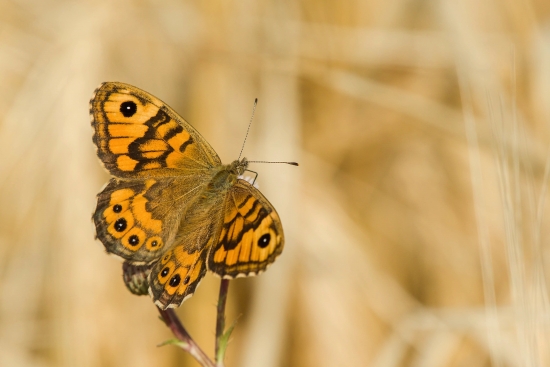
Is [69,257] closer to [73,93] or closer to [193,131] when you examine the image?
[73,93]

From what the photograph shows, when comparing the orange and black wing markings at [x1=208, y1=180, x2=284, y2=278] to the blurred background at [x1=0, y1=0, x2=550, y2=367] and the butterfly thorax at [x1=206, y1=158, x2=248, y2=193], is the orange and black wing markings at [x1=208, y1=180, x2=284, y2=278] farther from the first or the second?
the blurred background at [x1=0, y1=0, x2=550, y2=367]

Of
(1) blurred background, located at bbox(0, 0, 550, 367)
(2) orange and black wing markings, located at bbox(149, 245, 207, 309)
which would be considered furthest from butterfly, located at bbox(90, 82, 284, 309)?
(1) blurred background, located at bbox(0, 0, 550, 367)

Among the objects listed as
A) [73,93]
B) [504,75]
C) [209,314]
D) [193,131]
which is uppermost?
[504,75]

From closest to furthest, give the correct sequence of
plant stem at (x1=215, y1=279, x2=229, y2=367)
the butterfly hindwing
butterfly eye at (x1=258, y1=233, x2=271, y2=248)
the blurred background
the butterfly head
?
plant stem at (x1=215, y1=279, x2=229, y2=367), butterfly eye at (x1=258, y1=233, x2=271, y2=248), the butterfly hindwing, the butterfly head, the blurred background

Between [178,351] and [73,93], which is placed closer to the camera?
[73,93]

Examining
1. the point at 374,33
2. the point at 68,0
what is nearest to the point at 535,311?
the point at 374,33

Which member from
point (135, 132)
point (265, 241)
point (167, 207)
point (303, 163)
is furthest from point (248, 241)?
point (303, 163)
